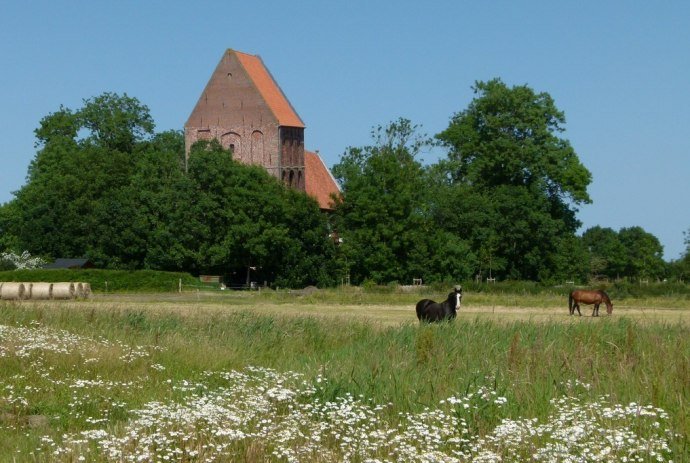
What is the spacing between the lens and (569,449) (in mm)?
10156

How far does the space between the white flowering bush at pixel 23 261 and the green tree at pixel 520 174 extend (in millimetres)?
30903

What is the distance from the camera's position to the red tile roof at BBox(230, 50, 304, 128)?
98.1m

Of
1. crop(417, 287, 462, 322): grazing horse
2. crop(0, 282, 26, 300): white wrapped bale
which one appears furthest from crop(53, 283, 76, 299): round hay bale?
crop(417, 287, 462, 322): grazing horse

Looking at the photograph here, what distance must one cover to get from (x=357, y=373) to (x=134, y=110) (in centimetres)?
8778

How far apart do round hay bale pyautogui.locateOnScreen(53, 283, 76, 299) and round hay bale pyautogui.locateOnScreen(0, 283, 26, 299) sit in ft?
4.76

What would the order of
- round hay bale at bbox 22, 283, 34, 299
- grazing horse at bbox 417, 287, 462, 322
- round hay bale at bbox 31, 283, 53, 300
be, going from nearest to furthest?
grazing horse at bbox 417, 287, 462, 322
round hay bale at bbox 31, 283, 53, 300
round hay bale at bbox 22, 283, 34, 299

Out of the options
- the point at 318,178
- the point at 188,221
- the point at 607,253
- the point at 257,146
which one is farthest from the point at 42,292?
the point at 607,253

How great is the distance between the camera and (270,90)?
100625mm

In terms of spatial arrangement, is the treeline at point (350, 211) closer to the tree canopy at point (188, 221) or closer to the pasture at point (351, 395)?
the tree canopy at point (188, 221)

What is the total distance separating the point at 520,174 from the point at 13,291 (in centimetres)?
4301

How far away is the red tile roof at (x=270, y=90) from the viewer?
98062 mm

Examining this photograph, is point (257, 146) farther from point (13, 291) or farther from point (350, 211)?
point (13, 291)

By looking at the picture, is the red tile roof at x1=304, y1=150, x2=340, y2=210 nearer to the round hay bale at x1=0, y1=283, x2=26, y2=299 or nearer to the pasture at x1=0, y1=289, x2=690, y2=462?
the round hay bale at x1=0, y1=283, x2=26, y2=299

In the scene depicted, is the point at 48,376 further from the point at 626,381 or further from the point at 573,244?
the point at 573,244
